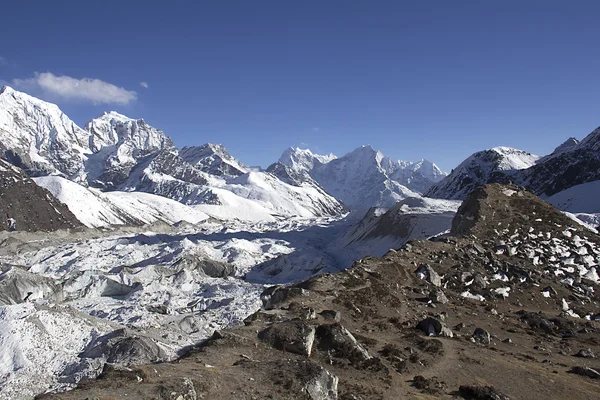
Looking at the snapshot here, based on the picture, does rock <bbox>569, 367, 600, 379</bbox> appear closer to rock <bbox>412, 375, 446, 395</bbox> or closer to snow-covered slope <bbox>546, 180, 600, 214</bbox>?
rock <bbox>412, 375, 446, 395</bbox>

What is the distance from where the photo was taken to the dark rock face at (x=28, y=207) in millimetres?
147625

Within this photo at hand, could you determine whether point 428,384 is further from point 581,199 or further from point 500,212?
point 581,199

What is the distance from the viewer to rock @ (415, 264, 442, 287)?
109 feet

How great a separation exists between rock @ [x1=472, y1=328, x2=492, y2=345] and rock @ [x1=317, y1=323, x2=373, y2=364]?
7.95 metres

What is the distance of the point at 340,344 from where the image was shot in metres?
19.7

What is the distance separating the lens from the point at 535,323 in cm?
2773

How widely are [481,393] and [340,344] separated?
5.97 meters

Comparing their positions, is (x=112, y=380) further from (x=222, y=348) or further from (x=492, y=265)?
(x=492, y=265)

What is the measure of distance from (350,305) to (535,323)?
12090mm

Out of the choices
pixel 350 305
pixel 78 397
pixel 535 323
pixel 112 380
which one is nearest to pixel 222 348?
pixel 112 380

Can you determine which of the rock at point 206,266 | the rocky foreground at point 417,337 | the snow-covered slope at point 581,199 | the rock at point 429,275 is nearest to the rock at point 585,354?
the rocky foreground at point 417,337

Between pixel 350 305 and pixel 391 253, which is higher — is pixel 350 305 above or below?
below

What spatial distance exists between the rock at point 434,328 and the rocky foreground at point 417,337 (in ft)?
0.24

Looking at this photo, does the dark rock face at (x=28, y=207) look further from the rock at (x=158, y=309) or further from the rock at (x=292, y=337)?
the rock at (x=292, y=337)
